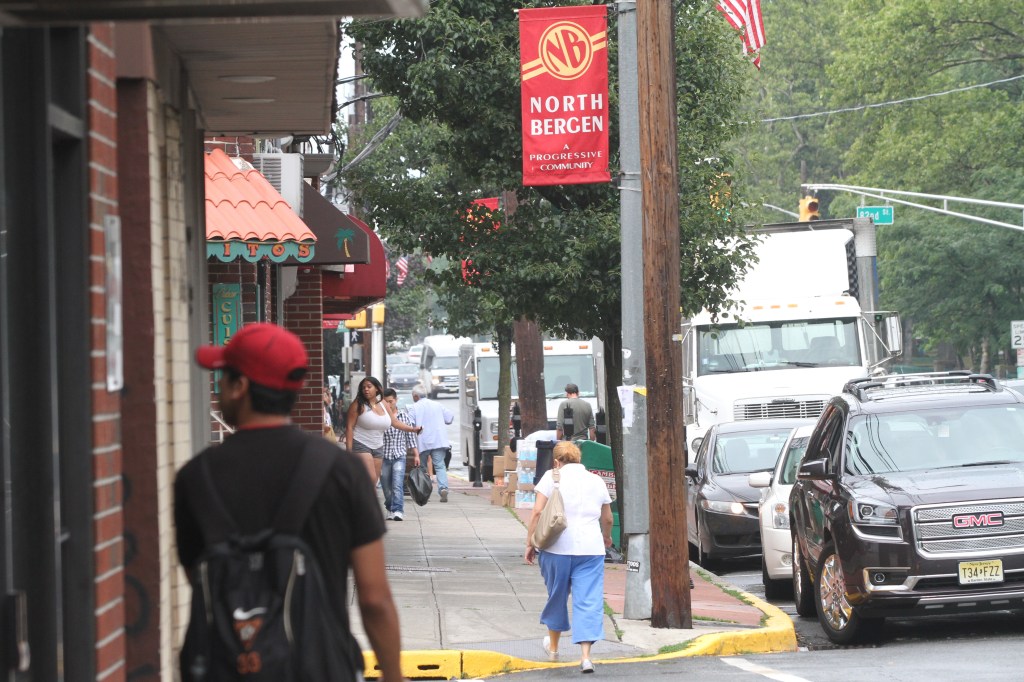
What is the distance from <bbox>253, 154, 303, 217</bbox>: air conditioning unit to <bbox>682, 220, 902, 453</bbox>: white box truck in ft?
26.8

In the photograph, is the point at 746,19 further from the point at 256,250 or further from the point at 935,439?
the point at 256,250

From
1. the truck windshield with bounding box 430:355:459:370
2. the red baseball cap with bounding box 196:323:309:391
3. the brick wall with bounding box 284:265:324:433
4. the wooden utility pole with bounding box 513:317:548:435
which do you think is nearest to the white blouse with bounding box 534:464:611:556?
the red baseball cap with bounding box 196:323:309:391

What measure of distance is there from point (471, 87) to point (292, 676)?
487 inches

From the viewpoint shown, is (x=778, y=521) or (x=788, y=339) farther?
(x=788, y=339)

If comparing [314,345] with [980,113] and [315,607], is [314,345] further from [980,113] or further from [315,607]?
[980,113]

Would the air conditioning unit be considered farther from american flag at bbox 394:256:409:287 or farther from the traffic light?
american flag at bbox 394:256:409:287

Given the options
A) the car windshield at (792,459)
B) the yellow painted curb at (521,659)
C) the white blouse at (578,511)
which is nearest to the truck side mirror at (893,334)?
the car windshield at (792,459)

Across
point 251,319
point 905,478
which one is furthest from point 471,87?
point 905,478

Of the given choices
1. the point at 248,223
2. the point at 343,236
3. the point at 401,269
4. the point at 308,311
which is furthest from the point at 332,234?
the point at 401,269

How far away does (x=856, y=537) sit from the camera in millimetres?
11180

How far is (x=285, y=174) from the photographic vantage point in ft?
46.8

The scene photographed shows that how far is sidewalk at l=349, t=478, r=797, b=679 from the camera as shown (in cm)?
1067

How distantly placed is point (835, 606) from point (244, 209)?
17.6 feet

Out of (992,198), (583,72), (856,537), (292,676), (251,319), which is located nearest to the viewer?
(292,676)
